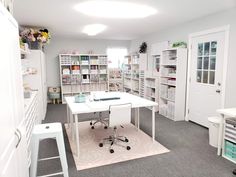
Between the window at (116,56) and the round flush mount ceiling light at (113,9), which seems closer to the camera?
the round flush mount ceiling light at (113,9)

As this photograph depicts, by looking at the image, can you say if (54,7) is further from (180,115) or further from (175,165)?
(180,115)

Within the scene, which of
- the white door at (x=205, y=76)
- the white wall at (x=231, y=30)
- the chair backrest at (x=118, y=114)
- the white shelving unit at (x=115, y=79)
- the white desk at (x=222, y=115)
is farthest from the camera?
the white shelving unit at (x=115, y=79)

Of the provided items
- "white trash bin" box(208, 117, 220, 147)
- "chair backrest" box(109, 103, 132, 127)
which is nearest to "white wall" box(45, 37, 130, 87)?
"chair backrest" box(109, 103, 132, 127)

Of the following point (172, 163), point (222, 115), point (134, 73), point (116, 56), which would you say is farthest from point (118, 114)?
point (116, 56)

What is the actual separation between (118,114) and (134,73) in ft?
13.1

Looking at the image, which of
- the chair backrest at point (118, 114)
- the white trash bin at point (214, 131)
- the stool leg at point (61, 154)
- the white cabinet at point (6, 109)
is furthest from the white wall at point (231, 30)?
the white cabinet at point (6, 109)

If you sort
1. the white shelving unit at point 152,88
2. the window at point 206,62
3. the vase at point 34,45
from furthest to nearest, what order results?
the white shelving unit at point 152,88 → the vase at point 34,45 → the window at point 206,62

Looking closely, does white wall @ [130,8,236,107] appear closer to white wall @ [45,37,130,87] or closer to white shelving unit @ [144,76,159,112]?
white shelving unit @ [144,76,159,112]

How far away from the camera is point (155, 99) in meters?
5.36

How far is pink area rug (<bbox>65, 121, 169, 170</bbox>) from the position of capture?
105 inches

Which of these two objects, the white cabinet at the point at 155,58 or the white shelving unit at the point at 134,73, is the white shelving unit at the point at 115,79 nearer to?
the white shelving unit at the point at 134,73

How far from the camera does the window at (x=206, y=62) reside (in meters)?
3.72

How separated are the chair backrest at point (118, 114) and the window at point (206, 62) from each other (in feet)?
6.96

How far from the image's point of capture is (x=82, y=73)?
673cm
